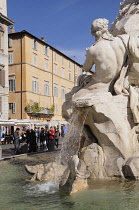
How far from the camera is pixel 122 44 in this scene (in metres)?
5.75

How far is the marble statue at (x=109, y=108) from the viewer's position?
17.9ft

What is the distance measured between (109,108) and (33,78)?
33965 millimetres

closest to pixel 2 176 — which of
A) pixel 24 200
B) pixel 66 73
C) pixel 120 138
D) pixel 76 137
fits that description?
pixel 76 137

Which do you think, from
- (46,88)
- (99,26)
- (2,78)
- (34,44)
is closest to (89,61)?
(99,26)

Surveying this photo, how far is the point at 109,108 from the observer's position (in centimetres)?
547

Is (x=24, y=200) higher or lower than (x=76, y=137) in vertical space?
lower

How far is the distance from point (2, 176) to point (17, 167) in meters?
1.43

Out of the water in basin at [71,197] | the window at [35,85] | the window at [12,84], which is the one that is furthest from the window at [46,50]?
the water in basin at [71,197]

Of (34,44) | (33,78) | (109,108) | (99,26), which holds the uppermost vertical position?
(34,44)

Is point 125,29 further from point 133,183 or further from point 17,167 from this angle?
point 17,167

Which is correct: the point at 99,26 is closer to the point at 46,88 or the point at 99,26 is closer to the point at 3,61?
the point at 3,61

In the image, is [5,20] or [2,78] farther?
[5,20]

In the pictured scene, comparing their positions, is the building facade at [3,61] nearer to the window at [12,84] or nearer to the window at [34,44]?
the window at [12,84]

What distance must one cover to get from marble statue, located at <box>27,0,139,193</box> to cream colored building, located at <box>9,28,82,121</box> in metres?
30.9
